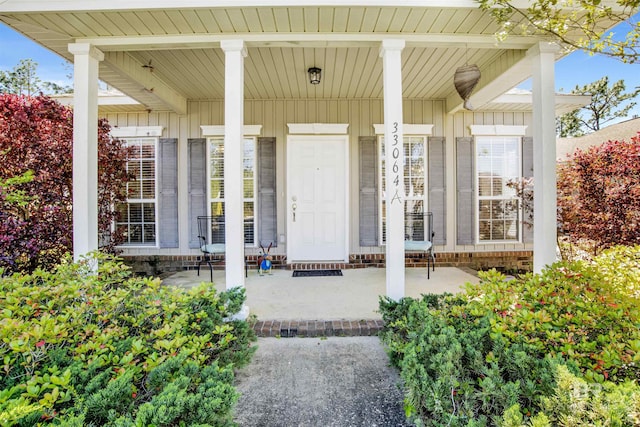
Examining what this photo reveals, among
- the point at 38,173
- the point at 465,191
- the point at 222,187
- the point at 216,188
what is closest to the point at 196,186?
the point at 216,188

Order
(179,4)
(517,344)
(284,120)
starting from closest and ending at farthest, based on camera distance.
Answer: (517,344) → (179,4) → (284,120)

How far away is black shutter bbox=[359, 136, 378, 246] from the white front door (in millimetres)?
263

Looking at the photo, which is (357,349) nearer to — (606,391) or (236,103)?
(606,391)

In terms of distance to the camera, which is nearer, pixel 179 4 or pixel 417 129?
pixel 179 4

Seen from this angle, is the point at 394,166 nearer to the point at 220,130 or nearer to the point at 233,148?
the point at 233,148

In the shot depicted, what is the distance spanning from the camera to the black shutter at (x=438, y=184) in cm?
518

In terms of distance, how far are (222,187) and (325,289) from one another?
251cm

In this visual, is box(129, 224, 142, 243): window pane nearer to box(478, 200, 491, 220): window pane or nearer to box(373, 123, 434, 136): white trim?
box(373, 123, 434, 136): white trim

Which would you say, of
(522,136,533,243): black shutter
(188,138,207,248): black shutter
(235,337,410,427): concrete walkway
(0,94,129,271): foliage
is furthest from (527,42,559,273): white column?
(0,94,129,271): foliage

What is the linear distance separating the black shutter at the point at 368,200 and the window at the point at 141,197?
3.39 metres

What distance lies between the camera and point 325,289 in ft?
12.5

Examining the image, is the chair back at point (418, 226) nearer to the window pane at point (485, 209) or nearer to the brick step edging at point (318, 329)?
the window pane at point (485, 209)

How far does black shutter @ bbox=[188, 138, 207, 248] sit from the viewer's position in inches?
202

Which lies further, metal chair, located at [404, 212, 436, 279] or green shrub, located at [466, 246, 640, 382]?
metal chair, located at [404, 212, 436, 279]
